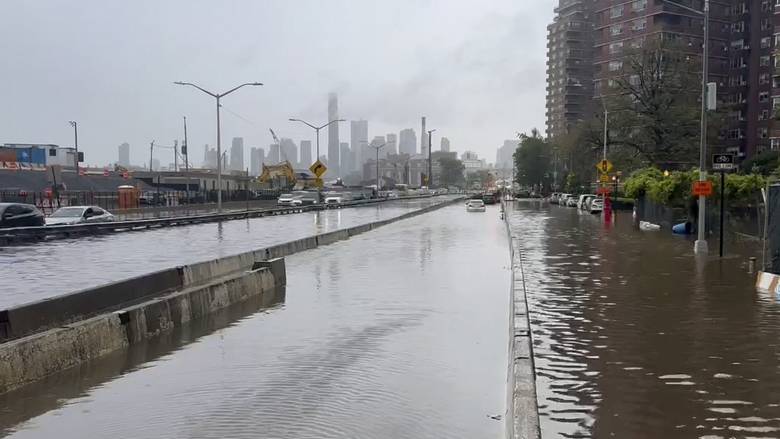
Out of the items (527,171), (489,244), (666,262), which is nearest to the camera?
(666,262)

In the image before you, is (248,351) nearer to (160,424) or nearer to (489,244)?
(160,424)

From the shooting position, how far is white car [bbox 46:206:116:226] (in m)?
34.9

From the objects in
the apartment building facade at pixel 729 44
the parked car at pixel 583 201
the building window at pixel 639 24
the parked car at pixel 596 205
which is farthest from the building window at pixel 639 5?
the parked car at pixel 596 205

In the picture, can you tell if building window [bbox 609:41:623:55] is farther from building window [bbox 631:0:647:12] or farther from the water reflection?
the water reflection

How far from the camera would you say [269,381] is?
8609 mm

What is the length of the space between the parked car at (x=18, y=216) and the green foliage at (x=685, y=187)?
26.7 meters

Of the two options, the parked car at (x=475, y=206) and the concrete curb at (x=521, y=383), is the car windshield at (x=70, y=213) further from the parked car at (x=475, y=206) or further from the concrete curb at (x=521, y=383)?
the parked car at (x=475, y=206)

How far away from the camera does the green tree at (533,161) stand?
13375cm

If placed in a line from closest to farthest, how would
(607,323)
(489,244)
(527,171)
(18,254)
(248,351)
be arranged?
(248,351)
(607,323)
(18,254)
(489,244)
(527,171)

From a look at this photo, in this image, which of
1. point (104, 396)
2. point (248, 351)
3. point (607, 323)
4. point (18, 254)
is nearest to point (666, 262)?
point (607, 323)

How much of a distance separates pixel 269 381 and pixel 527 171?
130317 mm

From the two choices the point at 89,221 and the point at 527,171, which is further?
the point at 527,171

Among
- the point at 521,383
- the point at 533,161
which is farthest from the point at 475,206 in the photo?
the point at 533,161

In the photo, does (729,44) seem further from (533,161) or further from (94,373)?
(94,373)
